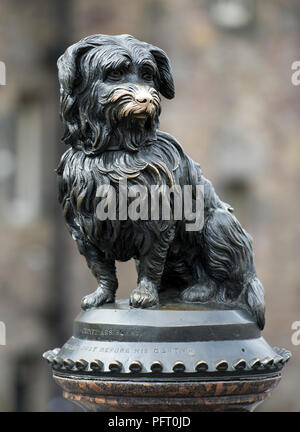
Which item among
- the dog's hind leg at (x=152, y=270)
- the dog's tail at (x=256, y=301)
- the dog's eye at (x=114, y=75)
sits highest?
the dog's eye at (x=114, y=75)

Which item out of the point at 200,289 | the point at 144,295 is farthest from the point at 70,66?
the point at 200,289

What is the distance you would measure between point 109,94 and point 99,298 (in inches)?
31.2

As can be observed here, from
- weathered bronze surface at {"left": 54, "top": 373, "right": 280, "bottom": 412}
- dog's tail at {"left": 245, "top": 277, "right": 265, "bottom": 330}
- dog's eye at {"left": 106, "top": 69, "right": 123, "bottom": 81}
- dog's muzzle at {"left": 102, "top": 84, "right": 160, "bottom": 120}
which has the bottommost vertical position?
weathered bronze surface at {"left": 54, "top": 373, "right": 280, "bottom": 412}

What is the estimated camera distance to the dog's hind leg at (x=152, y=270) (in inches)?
146

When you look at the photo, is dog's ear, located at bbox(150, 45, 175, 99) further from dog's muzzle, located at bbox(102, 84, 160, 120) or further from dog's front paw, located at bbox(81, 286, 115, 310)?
dog's front paw, located at bbox(81, 286, 115, 310)

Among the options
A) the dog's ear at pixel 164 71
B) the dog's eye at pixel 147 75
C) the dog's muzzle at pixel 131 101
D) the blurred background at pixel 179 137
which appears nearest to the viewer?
the dog's muzzle at pixel 131 101

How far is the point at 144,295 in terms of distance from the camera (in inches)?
146

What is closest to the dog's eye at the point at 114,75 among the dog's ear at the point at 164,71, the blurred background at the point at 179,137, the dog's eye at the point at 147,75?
the dog's eye at the point at 147,75

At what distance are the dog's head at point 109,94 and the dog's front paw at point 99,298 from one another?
1.82ft

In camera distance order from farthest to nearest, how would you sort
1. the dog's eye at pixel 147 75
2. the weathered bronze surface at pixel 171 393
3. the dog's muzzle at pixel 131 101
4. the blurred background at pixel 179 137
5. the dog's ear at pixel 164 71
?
1. the blurred background at pixel 179 137
2. the dog's ear at pixel 164 71
3. the dog's eye at pixel 147 75
4. the dog's muzzle at pixel 131 101
5. the weathered bronze surface at pixel 171 393

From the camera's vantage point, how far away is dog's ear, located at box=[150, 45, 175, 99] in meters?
3.82

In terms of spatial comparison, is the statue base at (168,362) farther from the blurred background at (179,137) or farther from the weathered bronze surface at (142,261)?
the blurred background at (179,137)

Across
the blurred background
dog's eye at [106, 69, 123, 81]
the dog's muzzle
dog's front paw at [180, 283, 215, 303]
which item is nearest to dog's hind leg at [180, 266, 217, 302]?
dog's front paw at [180, 283, 215, 303]

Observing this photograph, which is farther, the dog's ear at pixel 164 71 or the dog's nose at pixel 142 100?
the dog's ear at pixel 164 71
